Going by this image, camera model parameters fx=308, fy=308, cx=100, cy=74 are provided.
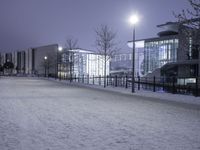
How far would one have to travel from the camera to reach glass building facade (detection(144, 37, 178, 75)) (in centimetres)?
6800

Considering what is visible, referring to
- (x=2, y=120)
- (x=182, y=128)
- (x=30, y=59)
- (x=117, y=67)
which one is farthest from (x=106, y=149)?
(x=30, y=59)

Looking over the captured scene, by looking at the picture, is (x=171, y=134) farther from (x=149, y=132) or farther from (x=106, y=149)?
(x=106, y=149)

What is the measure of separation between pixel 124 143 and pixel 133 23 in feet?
61.1

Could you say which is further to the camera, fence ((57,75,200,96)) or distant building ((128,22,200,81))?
distant building ((128,22,200,81))

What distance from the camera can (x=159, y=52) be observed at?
71.8 meters

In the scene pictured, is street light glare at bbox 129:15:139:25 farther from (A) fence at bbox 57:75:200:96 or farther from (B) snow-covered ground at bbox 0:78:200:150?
(B) snow-covered ground at bbox 0:78:200:150

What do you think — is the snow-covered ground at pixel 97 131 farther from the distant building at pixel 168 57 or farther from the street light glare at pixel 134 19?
the distant building at pixel 168 57

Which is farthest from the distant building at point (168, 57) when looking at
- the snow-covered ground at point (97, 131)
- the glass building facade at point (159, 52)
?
the snow-covered ground at point (97, 131)

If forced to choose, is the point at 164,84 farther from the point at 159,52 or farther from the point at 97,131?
the point at 159,52

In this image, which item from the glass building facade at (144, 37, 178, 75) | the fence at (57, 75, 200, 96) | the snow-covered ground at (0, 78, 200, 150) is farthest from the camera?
the glass building facade at (144, 37, 178, 75)

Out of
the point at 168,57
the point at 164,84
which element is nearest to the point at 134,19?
the point at 164,84

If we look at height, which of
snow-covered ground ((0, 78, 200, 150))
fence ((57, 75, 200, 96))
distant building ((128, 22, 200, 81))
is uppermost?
distant building ((128, 22, 200, 81))

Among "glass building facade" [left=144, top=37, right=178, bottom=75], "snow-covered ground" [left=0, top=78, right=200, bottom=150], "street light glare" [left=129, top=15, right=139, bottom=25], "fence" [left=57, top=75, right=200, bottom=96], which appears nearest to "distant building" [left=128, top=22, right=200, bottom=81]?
"glass building facade" [left=144, top=37, right=178, bottom=75]

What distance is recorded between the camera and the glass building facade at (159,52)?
6800cm
